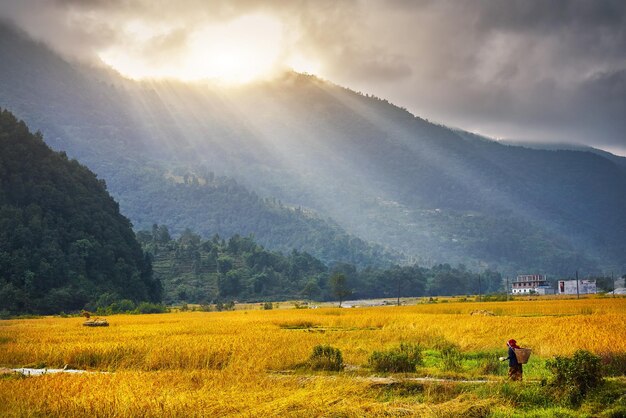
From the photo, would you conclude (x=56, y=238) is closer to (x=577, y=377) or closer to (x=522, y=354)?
(x=522, y=354)

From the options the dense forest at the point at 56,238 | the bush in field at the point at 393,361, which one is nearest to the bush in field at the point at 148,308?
the dense forest at the point at 56,238

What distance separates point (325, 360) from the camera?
24.7m

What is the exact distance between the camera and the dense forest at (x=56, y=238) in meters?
100

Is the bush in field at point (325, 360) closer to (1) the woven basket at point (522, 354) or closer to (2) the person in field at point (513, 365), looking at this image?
(2) the person in field at point (513, 365)

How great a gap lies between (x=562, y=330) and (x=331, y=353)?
16.6 m

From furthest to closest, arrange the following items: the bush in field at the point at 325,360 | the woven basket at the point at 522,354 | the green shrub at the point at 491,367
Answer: the bush in field at the point at 325,360, the green shrub at the point at 491,367, the woven basket at the point at 522,354

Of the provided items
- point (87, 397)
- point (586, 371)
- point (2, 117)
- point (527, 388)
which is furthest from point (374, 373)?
point (2, 117)

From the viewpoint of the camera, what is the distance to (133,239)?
134000 millimetres

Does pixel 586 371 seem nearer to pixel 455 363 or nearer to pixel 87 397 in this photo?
pixel 455 363

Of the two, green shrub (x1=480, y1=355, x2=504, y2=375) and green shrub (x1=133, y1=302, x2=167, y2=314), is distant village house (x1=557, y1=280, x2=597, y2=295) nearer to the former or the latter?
green shrub (x1=133, y1=302, x2=167, y2=314)

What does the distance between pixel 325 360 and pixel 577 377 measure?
30.7 feet

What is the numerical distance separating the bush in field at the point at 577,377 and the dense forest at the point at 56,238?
8695 cm

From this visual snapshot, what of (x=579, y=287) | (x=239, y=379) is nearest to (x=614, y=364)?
(x=239, y=379)

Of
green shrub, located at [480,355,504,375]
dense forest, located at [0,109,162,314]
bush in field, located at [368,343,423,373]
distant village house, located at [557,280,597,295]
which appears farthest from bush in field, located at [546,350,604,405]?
distant village house, located at [557,280,597,295]
